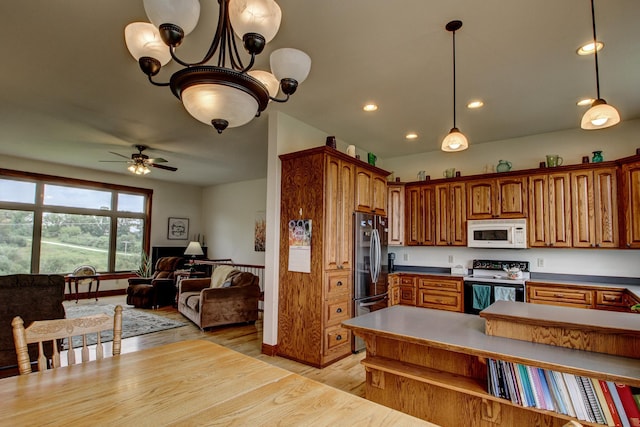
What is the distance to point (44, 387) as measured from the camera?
1197 mm

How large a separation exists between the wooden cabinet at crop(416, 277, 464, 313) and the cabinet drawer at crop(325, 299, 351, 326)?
4.97 feet

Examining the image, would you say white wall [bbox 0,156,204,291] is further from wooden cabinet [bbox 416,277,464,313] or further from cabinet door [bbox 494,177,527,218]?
cabinet door [bbox 494,177,527,218]

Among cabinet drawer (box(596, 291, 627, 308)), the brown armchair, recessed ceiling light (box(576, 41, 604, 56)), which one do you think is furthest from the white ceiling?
the brown armchair

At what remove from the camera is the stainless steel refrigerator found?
4047 mm

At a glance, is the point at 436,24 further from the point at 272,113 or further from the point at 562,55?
the point at 272,113

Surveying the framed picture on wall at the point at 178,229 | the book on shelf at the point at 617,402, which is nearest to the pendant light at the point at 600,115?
the book on shelf at the point at 617,402

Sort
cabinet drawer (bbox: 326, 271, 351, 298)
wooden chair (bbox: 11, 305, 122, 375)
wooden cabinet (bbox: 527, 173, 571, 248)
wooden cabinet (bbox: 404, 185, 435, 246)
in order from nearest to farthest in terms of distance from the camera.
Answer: wooden chair (bbox: 11, 305, 122, 375), cabinet drawer (bbox: 326, 271, 351, 298), wooden cabinet (bbox: 527, 173, 571, 248), wooden cabinet (bbox: 404, 185, 435, 246)

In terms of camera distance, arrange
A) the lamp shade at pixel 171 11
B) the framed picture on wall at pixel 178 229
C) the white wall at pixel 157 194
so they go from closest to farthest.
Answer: the lamp shade at pixel 171 11
the white wall at pixel 157 194
the framed picture on wall at pixel 178 229

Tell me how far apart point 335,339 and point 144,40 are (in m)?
3.27

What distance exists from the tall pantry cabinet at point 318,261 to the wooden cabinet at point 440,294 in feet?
4.87

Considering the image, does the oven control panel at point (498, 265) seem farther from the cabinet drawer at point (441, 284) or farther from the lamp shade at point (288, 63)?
the lamp shade at point (288, 63)

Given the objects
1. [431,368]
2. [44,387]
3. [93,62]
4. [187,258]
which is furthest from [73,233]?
[431,368]

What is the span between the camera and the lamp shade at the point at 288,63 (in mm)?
1572

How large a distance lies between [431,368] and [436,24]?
7.73 ft
